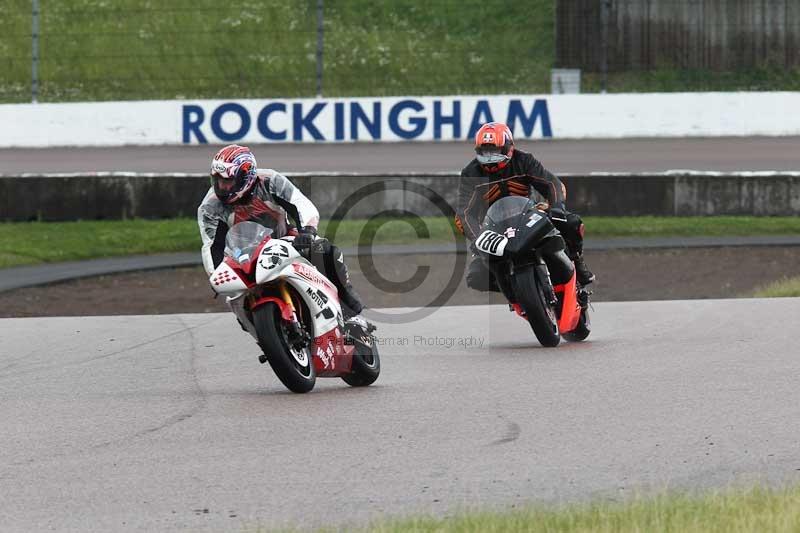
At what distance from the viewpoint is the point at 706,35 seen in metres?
27.8

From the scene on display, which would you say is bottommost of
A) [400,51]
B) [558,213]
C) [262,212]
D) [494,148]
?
[558,213]

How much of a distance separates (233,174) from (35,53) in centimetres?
1803

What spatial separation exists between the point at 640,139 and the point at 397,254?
876 centimetres

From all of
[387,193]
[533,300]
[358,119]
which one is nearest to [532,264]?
[533,300]

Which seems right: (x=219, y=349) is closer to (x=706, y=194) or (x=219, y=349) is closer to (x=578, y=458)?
(x=578, y=458)

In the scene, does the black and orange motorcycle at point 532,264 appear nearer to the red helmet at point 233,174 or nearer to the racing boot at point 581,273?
the racing boot at point 581,273

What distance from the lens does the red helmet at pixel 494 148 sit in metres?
9.98

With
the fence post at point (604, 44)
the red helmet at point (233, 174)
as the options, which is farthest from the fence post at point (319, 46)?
the red helmet at point (233, 174)

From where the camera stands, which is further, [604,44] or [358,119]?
[604,44]

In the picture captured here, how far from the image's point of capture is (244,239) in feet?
25.9

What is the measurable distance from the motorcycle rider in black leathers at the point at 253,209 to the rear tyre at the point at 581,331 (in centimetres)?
265

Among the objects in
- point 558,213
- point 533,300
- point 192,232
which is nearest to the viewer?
point 533,300

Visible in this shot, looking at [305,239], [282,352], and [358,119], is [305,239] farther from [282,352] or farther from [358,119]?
[358,119]

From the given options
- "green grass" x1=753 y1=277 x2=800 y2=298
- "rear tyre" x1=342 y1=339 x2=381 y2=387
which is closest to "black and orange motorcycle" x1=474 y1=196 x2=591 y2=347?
"rear tyre" x1=342 y1=339 x2=381 y2=387
